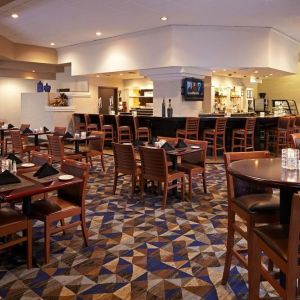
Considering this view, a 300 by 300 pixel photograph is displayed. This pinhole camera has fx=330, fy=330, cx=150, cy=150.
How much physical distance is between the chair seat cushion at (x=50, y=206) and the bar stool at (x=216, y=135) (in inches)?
222

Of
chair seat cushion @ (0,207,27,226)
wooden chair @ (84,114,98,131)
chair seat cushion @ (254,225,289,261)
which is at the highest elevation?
wooden chair @ (84,114,98,131)

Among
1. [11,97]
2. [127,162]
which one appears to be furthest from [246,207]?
[11,97]

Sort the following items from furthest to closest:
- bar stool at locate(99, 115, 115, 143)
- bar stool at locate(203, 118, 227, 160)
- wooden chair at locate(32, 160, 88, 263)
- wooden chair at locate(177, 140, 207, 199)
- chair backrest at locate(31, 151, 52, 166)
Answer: bar stool at locate(99, 115, 115, 143)
bar stool at locate(203, 118, 227, 160)
wooden chair at locate(177, 140, 207, 199)
chair backrest at locate(31, 151, 52, 166)
wooden chair at locate(32, 160, 88, 263)

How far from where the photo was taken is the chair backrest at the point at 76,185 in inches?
129

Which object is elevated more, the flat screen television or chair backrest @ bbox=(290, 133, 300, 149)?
the flat screen television

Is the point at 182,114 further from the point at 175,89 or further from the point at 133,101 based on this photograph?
the point at 133,101

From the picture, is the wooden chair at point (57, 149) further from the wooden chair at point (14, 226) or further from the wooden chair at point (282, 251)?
the wooden chair at point (282, 251)

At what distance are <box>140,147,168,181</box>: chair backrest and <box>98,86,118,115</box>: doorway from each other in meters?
9.22

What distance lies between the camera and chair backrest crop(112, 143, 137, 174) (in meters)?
4.96

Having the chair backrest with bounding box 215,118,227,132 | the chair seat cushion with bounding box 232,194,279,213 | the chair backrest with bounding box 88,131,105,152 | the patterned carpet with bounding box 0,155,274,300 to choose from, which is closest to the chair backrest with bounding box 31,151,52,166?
the patterned carpet with bounding box 0,155,274,300

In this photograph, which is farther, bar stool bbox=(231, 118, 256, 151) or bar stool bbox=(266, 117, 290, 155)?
bar stool bbox=(266, 117, 290, 155)

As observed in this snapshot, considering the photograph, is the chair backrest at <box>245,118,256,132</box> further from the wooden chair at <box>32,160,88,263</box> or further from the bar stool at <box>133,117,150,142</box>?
the wooden chair at <box>32,160,88,263</box>

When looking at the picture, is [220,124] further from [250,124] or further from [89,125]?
[89,125]

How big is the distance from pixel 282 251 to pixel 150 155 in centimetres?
299
